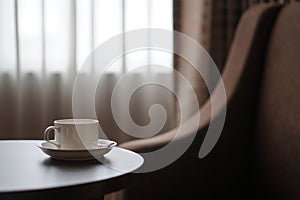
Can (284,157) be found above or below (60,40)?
below

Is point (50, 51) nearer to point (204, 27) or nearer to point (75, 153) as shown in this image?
point (204, 27)

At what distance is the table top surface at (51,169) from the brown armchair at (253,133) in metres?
0.34

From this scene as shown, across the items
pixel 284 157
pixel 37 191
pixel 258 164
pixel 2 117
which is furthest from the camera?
pixel 2 117

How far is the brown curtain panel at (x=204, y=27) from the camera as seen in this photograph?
2129 mm

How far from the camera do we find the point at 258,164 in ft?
4.43

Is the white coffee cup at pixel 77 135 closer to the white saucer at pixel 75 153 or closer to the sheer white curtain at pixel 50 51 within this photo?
the white saucer at pixel 75 153

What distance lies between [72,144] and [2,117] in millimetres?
1324

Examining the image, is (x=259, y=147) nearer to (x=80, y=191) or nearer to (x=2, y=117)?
(x=80, y=191)

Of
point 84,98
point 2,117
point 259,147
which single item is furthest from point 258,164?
point 2,117

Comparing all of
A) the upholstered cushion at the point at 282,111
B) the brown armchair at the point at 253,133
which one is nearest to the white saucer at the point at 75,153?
the brown armchair at the point at 253,133

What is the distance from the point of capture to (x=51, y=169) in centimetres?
78

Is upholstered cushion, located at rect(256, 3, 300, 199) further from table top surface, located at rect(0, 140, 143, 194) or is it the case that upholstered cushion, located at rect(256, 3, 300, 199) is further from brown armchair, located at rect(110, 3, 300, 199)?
table top surface, located at rect(0, 140, 143, 194)

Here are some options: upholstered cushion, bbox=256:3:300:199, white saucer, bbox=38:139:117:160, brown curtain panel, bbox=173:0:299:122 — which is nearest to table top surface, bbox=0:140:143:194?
white saucer, bbox=38:139:117:160

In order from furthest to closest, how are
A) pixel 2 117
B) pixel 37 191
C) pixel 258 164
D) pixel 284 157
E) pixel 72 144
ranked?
pixel 2 117, pixel 258 164, pixel 284 157, pixel 72 144, pixel 37 191
